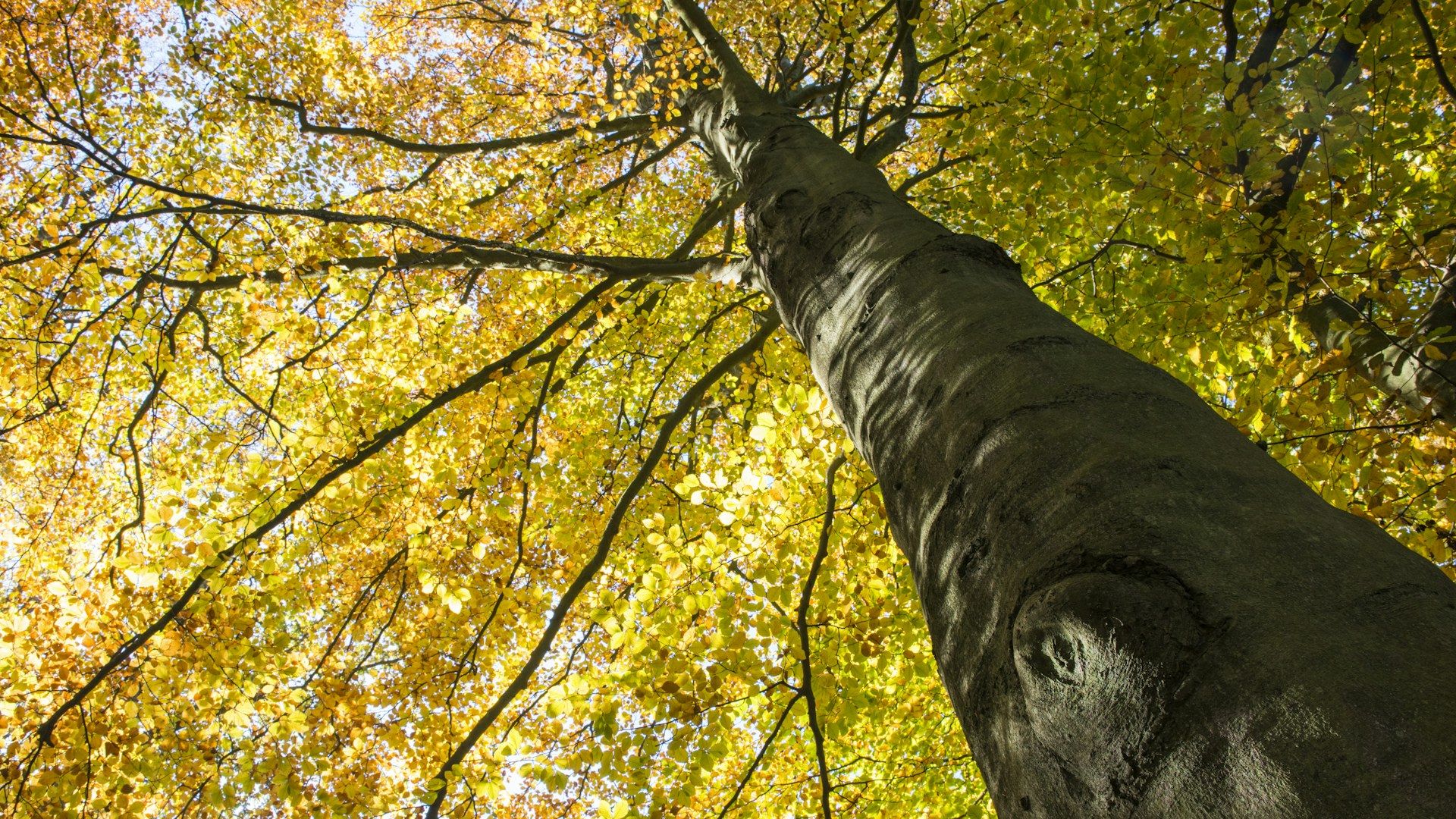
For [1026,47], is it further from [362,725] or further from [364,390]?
[362,725]

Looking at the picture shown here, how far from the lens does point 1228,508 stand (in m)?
0.80

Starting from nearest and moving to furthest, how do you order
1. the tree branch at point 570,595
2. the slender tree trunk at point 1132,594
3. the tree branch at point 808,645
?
the slender tree trunk at point 1132,594, the tree branch at point 808,645, the tree branch at point 570,595

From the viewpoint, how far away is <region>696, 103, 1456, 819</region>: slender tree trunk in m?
0.57

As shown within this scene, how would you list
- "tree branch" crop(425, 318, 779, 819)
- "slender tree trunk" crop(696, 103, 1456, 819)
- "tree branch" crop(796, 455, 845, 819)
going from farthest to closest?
"tree branch" crop(425, 318, 779, 819) < "tree branch" crop(796, 455, 845, 819) < "slender tree trunk" crop(696, 103, 1456, 819)

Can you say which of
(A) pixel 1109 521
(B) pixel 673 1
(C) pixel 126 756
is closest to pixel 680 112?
(B) pixel 673 1

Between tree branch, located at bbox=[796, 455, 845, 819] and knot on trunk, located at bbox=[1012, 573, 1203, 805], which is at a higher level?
tree branch, located at bbox=[796, 455, 845, 819]

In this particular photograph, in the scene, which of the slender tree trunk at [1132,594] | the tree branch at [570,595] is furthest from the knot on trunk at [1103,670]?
the tree branch at [570,595]

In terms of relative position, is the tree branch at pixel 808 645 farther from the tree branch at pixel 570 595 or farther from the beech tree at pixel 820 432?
the tree branch at pixel 570 595

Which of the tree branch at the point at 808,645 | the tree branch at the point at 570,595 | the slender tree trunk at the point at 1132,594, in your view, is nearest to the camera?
the slender tree trunk at the point at 1132,594

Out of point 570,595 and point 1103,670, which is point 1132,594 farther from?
point 570,595

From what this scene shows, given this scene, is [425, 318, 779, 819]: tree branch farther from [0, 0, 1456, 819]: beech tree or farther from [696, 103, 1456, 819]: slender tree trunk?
[696, 103, 1456, 819]: slender tree trunk

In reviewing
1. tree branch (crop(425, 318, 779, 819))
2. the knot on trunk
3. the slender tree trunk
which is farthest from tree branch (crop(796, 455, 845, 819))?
the knot on trunk

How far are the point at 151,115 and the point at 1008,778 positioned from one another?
982cm

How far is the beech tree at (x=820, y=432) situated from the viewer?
74cm
